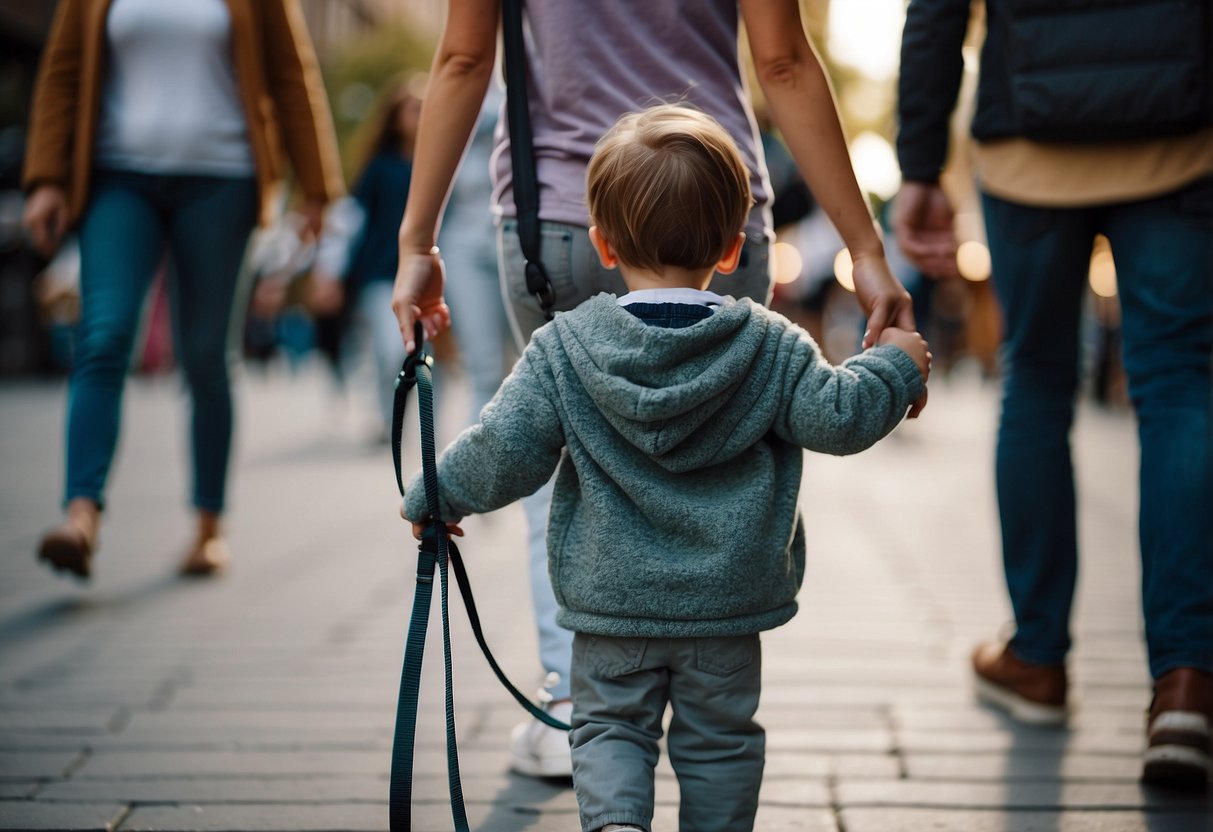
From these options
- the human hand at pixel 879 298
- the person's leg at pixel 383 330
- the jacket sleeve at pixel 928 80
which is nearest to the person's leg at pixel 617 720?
the human hand at pixel 879 298

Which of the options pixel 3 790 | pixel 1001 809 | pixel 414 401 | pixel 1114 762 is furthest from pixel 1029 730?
pixel 414 401

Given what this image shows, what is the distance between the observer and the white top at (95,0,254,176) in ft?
14.2

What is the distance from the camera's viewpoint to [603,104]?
2.47 meters

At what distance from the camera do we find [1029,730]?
116 inches

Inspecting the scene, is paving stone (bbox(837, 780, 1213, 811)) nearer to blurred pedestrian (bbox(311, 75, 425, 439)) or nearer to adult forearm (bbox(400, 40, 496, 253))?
adult forearm (bbox(400, 40, 496, 253))

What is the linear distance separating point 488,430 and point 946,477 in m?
6.50

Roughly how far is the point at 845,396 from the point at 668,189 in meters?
0.40

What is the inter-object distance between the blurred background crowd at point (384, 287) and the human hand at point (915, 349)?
0.48 m

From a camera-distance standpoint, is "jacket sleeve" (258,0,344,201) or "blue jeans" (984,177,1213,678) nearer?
"blue jeans" (984,177,1213,678)

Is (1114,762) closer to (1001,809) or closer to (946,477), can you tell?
(1001,809)

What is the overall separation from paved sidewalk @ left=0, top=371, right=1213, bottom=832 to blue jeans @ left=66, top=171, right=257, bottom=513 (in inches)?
18.7

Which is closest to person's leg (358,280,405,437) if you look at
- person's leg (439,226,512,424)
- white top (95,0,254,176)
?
person's leg (439,226,512,424)

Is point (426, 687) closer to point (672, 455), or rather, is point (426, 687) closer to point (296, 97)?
point (672, 455)

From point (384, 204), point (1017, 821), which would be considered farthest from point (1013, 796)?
point (384, 204)
